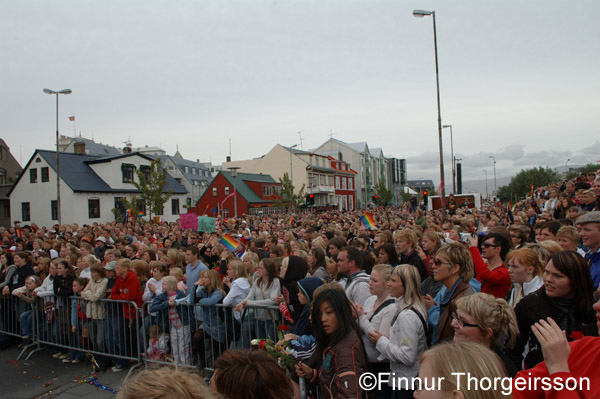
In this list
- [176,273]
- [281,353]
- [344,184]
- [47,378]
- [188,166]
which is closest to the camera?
[281,353]

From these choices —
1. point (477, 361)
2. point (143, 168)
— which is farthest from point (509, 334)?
point (143, 168)

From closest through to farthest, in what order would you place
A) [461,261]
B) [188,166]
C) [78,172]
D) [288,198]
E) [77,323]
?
1. [461,261]
2. [77,323]
3. [78,172]
4. [288,198]
5. [188,166]

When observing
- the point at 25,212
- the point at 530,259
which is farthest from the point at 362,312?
→ the point at 25,212

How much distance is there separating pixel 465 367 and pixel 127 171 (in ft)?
141

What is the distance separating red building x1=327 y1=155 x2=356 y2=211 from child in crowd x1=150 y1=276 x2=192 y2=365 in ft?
211

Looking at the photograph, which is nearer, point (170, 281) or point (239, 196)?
point (170, 281)

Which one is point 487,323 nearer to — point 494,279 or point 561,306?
point 561,306

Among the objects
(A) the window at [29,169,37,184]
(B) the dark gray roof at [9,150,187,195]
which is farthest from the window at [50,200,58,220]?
(A) the window at [29,169,37,184]

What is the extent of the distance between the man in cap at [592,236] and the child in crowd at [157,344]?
18.8 ft

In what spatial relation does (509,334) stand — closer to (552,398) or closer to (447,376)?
(552,398)

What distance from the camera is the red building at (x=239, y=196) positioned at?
5133 cm

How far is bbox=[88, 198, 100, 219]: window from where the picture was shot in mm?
36969

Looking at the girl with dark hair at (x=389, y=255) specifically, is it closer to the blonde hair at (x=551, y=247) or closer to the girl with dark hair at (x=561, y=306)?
the blonde hair at (x=551, y=247)

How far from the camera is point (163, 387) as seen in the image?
1705 mm
